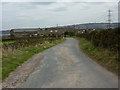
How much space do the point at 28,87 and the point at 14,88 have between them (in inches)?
25.7

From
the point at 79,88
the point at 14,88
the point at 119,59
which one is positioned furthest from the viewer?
the point at 119,59

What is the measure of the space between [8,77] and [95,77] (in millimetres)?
4758

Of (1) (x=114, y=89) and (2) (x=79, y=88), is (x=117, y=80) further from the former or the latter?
(2) (x=79, y=88)

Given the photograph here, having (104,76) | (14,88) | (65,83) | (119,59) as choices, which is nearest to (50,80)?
(65,83)

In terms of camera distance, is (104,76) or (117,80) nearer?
(117,80)

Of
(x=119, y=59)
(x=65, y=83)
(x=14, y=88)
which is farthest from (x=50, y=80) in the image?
(x=119, y=59)

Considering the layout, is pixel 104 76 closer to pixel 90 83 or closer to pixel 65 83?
pixel 90 83

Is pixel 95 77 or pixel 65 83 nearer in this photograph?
pixel 65 83

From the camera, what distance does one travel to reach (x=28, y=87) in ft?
23.9

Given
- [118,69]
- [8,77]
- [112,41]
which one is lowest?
[8,77]

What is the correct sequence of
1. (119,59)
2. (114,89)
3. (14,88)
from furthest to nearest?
(119,59)
(14,88)
(114,89)

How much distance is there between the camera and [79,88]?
21.3 ft

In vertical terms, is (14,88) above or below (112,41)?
below

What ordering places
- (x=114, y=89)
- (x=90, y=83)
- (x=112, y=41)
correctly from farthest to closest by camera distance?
(x=112, y=41)
(x=90, y=83)
(x=114, y=89)
